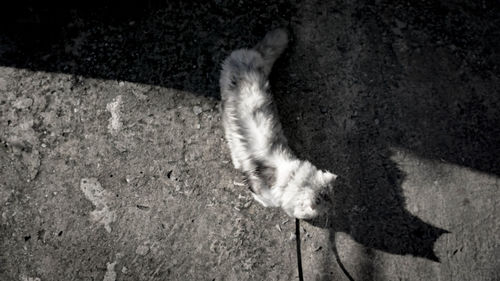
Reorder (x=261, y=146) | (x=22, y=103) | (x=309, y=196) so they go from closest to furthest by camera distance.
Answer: (x=309, y=196)
(x=261, y=146)
(x=22, y=103)

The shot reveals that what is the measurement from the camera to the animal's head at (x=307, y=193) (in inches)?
119

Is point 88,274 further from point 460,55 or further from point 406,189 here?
point 460,55

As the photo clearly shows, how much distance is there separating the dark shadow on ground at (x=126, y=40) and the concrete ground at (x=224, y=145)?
1cm

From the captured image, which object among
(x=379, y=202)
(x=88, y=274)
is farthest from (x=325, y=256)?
(x=88, y=274)

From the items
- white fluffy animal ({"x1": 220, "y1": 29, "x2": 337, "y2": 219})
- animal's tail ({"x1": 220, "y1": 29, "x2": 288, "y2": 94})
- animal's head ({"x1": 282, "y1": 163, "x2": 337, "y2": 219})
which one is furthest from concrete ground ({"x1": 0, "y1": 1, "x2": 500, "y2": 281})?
animal's head ({"x1": 282, "y1": 163, "x2": 337, "y2": 219})

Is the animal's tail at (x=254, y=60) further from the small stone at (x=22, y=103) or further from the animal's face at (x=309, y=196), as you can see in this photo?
the small stone at (x=22, y=103)

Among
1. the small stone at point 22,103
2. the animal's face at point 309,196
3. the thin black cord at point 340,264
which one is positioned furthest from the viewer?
Result: the small stone at point 22,103

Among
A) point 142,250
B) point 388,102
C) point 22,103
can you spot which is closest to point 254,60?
point 388,102

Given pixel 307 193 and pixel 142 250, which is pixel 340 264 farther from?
pixel 142 250

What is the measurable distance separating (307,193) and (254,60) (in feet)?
4.19

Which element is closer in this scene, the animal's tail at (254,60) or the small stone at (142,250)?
the animal's tail at (254,60)

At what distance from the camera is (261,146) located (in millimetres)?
3143

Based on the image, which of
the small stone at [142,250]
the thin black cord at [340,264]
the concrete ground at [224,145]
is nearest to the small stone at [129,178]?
the concrete ground at [224,145]

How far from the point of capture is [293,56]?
3.73 m
